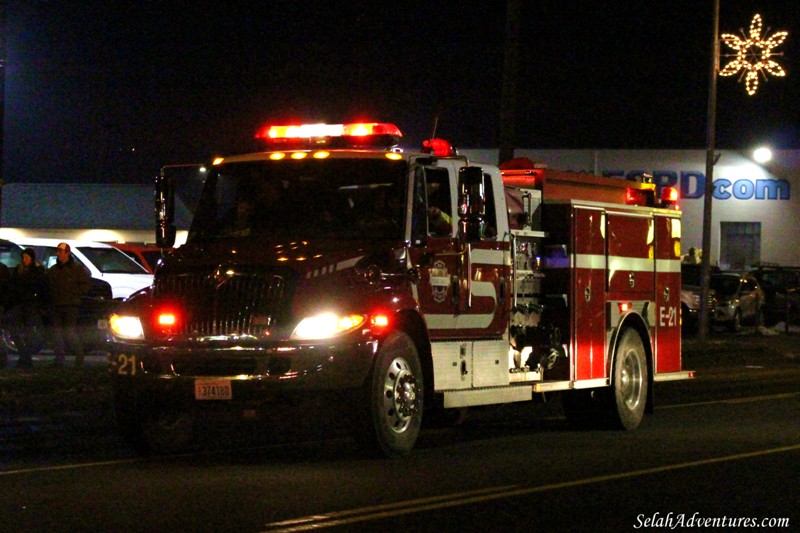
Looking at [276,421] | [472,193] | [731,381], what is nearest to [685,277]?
[731,381]

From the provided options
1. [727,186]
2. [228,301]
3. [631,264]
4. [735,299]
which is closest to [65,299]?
[631,264]

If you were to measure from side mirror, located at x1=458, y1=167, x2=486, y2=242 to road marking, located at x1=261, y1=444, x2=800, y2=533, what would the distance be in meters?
2.47

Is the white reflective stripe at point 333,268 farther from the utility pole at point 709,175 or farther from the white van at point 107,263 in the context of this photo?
the utility pole at point 709,175

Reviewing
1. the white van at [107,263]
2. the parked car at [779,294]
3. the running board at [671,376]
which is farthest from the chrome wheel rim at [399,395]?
the parked car at [779,294]

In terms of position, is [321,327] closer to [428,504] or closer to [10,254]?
[428,504]

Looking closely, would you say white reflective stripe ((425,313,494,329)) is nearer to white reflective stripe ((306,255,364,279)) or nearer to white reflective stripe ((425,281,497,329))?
white reflective stripe ((425,281,497,329))

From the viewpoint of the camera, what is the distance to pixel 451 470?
11.2 metres

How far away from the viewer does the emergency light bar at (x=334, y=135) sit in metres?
12.5

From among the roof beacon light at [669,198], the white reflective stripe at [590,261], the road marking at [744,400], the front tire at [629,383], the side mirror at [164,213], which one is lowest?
the road marking at [744,400]

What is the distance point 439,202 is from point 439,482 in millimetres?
2888

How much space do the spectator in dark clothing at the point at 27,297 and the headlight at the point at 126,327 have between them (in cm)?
934

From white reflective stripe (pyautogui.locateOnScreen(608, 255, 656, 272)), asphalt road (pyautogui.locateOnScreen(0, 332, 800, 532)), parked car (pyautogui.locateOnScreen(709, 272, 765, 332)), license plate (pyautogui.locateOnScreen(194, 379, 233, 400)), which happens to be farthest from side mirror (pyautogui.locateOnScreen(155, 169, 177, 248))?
parked car (pyautogui.locateOnScreen(709, 272, 765, 332))

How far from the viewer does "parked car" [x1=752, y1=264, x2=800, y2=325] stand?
40281 mm

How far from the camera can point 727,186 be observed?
175 ft
